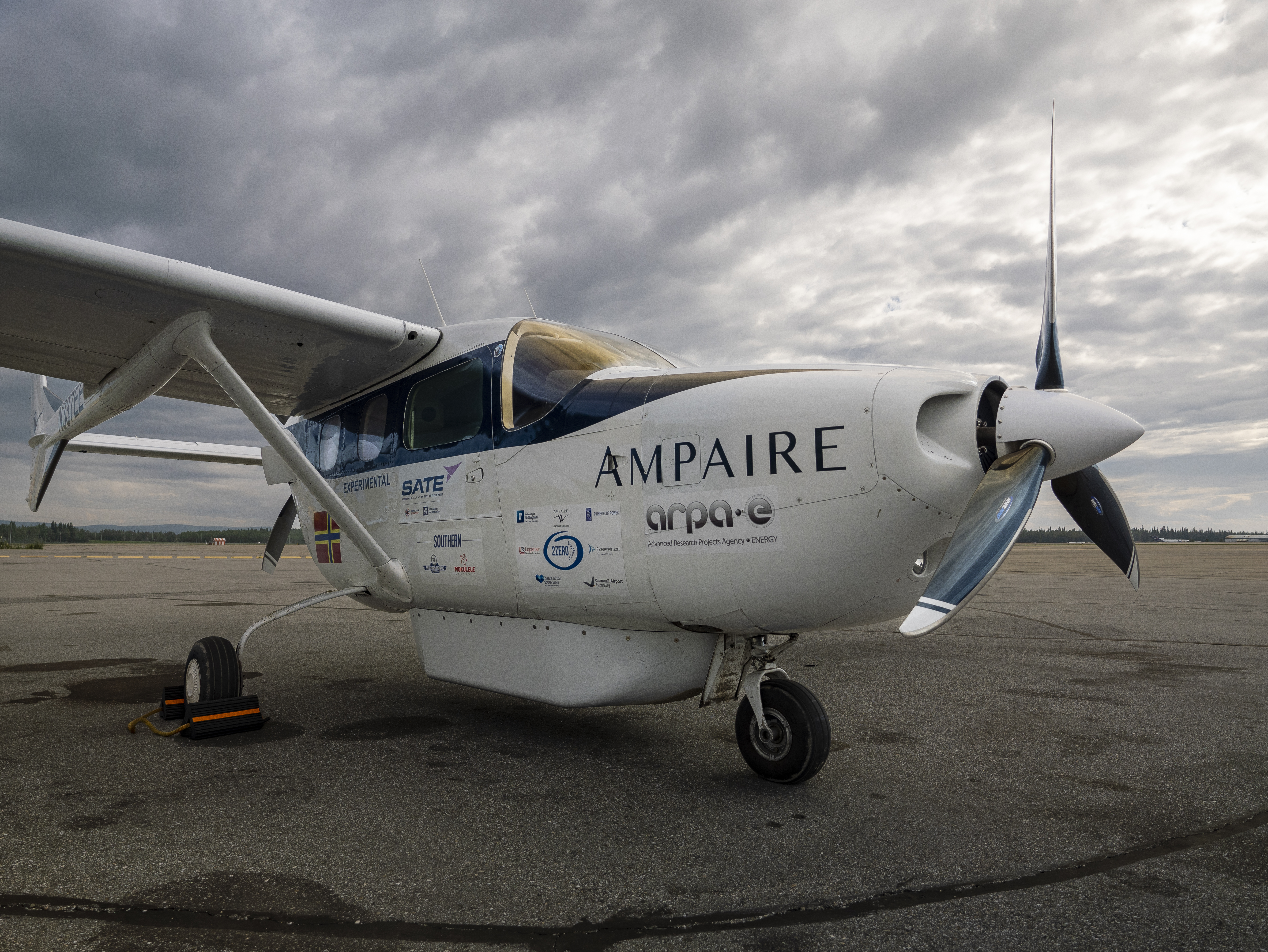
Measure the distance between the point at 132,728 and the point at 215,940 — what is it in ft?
10.2

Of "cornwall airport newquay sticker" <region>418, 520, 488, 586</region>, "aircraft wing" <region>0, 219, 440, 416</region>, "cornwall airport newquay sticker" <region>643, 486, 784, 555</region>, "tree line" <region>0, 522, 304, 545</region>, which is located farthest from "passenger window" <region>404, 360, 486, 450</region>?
"tree line" <region>0, 522, 304, 545</region>

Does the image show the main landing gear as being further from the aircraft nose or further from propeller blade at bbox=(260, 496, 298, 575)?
propeller blade at bbox=(260, 496, 298, 575)

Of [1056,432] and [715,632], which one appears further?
[715,632]

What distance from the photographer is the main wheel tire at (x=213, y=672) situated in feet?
15.5

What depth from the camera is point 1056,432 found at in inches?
115

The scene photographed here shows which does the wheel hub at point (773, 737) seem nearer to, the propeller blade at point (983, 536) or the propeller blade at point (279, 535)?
the propeller blade at point (983, 536)

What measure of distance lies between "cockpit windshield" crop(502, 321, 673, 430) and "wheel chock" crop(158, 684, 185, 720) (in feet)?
10.6

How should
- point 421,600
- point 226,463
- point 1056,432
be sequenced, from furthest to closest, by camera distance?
point 226,463 → point 421,600 → point 1056,432

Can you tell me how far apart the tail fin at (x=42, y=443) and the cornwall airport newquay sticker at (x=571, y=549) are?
5.23 m

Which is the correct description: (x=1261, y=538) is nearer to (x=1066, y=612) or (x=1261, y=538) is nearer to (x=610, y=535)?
(x=1066, y=612)

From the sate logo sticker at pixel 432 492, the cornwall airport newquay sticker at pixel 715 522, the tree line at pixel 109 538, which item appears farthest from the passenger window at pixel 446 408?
the tree line at pixel 109 538

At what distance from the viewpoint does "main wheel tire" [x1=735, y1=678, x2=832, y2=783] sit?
140 inches

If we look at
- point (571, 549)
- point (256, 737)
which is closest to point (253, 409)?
point (256, 737)

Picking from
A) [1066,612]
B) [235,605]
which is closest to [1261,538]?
[1066,612]
